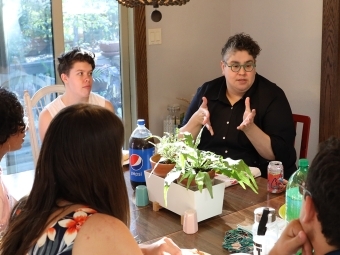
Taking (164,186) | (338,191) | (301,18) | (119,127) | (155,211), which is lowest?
(155,211)

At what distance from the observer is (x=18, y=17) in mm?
3152

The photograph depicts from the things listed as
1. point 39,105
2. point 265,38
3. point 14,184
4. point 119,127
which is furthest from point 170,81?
point 119,127

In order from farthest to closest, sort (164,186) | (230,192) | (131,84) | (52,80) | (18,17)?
(131,84) → (52,80) → (18,17) → (230,192) → (164,186)

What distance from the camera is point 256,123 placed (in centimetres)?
257

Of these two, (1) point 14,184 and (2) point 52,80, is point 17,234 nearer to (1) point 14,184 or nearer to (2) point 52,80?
(1) point 14,184

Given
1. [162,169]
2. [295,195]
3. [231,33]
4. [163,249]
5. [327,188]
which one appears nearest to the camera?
[327,188]

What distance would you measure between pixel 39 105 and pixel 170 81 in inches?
38.8

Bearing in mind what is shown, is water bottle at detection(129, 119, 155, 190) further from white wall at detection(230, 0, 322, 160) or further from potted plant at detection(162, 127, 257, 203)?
white wall at detection(230, 0, 322, 160)

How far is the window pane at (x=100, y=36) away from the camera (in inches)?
132

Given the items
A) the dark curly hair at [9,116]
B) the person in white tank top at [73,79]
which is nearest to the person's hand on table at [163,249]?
the dark curly hair at [9,116]

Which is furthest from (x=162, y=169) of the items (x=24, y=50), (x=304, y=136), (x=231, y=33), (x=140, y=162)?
(x=231, y=33)

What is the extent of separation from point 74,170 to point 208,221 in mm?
708

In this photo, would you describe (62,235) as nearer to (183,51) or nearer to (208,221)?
(208,221)

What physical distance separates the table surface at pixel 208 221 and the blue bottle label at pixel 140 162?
0.23 ft
